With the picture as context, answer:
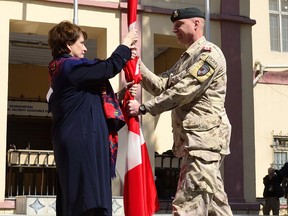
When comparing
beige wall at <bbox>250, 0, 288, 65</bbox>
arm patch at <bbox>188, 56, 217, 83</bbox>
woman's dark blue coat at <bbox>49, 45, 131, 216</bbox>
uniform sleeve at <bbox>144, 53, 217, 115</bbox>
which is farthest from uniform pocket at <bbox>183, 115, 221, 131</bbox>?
beige wall at <bbox>250, 0, 288, 65</bbox>

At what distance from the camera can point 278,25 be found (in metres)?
20.4

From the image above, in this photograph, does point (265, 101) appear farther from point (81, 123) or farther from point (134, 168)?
point (81, 123)

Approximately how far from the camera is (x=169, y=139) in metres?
17.0

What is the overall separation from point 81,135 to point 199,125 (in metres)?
1.12

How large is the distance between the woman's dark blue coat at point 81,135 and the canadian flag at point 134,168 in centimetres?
110

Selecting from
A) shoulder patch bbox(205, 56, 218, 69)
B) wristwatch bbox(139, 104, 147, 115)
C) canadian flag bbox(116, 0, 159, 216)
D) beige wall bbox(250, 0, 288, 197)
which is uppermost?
beige wall bbox(250, 0, 288, 197)

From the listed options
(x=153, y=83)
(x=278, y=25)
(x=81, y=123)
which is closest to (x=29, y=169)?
(x=153, y=83)

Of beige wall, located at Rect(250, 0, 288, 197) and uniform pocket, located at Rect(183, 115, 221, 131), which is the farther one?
beige wall, located at Rect(250, 0, 288, 197)

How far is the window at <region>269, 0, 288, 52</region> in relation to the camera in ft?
66.3

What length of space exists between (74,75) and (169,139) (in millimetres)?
13055

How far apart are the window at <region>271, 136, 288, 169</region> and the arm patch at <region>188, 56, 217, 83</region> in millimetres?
15627

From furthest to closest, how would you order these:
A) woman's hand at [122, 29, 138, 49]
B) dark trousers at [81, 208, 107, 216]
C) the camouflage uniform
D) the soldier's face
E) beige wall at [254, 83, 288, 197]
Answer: beige wall at [254, 83, 288, 197] → the soldier's face → the camouflage uniform → woman's hand at [122, 29, 138, 49] → dark trousers at [81, 208, 107, 216]

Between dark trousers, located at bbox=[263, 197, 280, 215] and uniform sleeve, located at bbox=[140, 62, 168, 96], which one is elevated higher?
uniform sleeve, located at bbox=[140, 62, 168, 96]

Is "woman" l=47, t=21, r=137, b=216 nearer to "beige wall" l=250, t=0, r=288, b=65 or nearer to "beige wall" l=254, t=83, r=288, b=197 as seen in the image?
"beige wall" l=250, t=0, r=288, b=65
